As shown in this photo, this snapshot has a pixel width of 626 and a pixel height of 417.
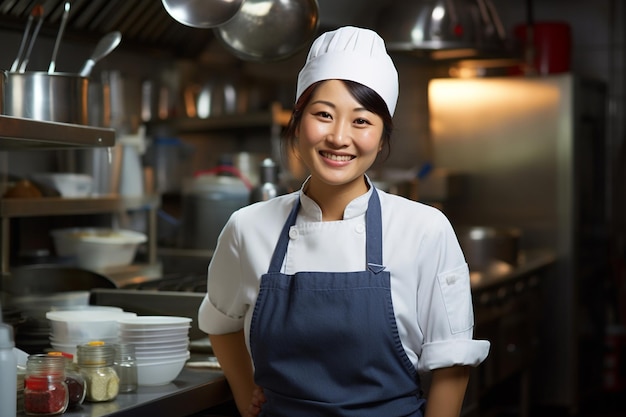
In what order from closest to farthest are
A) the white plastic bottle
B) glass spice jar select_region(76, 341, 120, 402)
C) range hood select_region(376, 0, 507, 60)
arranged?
1. the white plastic bottle
2. glass spice jar select_region(76, 341, 120, 402)
3. range hood select_region(376, 0, 507, 60)

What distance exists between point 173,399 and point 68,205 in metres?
1.29

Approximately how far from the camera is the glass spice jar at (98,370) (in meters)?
1.90

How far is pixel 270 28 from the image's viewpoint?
2678mm

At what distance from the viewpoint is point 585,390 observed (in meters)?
5.16

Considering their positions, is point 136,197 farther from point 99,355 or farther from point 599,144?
point 599,144

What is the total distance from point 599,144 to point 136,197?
287cm

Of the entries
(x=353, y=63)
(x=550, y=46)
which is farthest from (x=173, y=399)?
(x=550, y=46)

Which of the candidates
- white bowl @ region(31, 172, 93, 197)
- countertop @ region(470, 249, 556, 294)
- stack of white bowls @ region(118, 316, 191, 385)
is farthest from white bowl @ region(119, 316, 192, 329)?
countertop @ region(470, 249, 556, 294)

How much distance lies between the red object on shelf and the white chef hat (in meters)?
3.46

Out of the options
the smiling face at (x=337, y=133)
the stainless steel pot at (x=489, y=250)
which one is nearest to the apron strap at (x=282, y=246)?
the smiling face at (x=337, y=133)

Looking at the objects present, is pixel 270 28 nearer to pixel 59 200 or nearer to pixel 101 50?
pixel 101 50

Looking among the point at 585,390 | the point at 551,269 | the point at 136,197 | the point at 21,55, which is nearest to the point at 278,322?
the point at 21,55

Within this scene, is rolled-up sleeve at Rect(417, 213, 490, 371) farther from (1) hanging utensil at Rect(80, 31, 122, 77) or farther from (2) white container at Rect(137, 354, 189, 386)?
(1) hanging utensil at Rect(80, 31, 122, 77)

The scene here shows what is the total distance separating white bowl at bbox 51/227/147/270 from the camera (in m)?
3.13
